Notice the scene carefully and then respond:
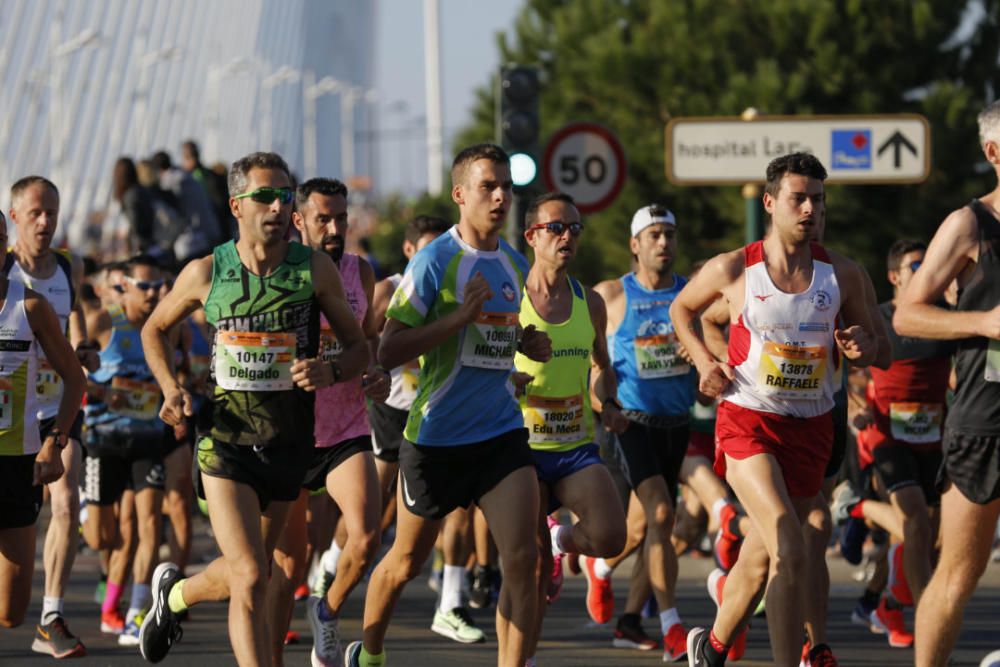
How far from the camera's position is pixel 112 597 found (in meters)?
10.6

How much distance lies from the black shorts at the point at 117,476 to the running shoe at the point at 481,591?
200 cm

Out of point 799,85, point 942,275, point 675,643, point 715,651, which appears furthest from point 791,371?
point 799,85

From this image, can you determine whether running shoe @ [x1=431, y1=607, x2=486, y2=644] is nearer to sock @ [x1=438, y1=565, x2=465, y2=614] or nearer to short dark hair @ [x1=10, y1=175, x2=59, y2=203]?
sock @ [x1=438, y1=565, x2=465, y2=614]

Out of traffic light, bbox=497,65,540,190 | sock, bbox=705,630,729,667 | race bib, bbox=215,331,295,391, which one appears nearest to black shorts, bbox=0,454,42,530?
race bib, bbox=215,331,295,391

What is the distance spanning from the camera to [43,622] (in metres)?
9.61

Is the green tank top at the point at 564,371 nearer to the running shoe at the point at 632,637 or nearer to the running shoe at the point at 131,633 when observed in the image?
the running shoe at the point at 632,637

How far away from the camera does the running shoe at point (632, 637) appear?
9.99 meters

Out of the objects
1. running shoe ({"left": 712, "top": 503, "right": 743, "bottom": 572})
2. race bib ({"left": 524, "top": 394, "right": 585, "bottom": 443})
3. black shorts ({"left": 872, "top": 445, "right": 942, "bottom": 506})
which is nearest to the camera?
race bib ({"left": 524, "top": 394, "right": 585, "bottom": 443})

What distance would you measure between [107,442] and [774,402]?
460cm

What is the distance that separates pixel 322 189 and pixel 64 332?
1401 millimetres

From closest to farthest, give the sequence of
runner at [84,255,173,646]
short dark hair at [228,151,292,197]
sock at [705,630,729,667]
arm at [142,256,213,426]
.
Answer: arm at [142,256,213,426], short dark hair at [228,151,292,197], sock at [705,630,729,667], runner at [84,255,173,646]

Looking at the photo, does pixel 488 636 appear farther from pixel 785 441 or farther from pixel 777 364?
pixel 777 364

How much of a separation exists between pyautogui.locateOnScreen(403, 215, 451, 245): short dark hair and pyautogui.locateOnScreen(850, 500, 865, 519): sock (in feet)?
9.13

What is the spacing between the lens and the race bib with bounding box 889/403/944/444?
1016 centimetres
